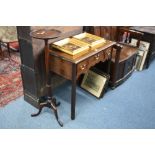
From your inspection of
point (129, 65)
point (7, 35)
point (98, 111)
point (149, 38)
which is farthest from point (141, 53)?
point (7, 35)

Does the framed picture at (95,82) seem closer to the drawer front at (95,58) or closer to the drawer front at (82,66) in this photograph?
the drawer front at (95,58)

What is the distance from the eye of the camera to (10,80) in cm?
300

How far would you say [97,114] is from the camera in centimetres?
247

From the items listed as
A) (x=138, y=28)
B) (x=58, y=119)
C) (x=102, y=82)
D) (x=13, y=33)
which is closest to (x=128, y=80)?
(x=102, y=82)

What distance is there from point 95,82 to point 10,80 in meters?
1.18

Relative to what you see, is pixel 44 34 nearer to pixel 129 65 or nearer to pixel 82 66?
pixel 82 66

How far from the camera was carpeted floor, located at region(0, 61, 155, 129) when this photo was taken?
7.56 feet

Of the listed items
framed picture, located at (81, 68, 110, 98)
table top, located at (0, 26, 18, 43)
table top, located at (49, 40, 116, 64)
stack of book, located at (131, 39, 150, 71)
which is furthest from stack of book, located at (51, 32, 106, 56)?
table top, located at (0, 26, 18, 43)

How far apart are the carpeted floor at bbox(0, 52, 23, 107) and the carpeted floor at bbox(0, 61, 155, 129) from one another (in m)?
0.13

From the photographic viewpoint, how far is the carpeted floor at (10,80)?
2655mm

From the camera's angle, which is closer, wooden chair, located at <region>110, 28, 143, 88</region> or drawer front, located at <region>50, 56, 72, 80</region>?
drawer front, located at <region>50, 56, 72, 80</region>

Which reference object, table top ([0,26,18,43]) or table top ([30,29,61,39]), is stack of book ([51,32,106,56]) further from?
table top ([0,26,18,43])
